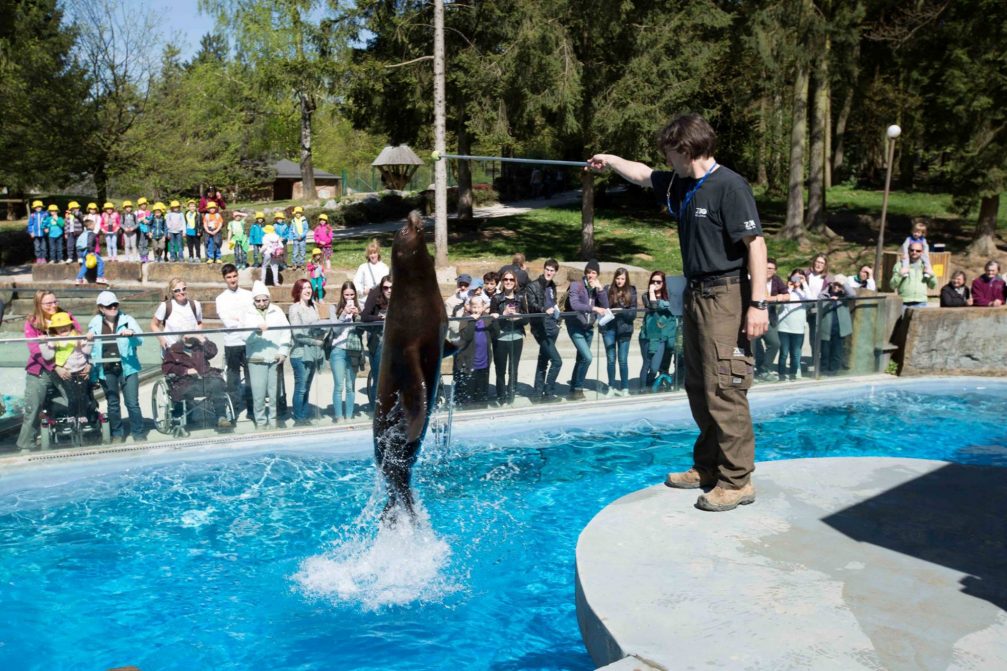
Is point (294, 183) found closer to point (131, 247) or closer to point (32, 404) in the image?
point (131, 247)

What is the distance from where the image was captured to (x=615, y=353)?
11320 millimetres

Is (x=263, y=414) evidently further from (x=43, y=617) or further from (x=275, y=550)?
(x=43, y=617)

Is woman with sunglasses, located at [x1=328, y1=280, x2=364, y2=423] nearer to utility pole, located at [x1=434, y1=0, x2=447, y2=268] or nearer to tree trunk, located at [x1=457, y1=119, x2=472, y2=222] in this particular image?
utility pole, located at [x1=434, y1=0, x2=447, y2=268]

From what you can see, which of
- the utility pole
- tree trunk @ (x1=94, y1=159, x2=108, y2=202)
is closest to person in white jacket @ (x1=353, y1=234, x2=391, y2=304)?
the utility pole

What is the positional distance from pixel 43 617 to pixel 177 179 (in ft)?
95.5

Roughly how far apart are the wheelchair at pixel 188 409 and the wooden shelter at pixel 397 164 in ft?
113

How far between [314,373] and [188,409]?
1.37m

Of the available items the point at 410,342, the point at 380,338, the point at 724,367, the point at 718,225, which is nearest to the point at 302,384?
the point at 380,338

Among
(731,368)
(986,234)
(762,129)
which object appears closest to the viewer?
(731,368)

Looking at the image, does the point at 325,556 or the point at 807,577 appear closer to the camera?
the point at 807,577

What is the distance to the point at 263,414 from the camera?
390 inches

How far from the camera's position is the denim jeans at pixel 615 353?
11250 mm

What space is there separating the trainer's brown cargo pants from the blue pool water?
0.43 meters

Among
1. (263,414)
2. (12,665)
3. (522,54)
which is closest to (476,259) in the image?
(522,54)
